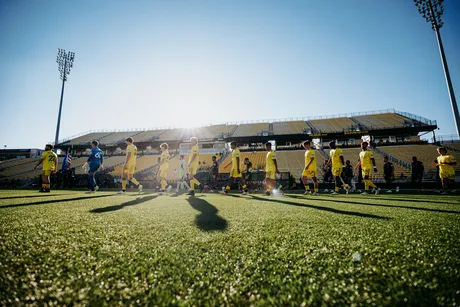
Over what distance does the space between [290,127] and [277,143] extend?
5.34m

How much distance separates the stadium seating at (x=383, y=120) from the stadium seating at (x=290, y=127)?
9.60 m

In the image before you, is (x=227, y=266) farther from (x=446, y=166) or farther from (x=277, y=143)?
(x=277, y=143)

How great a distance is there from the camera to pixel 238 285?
93 cm

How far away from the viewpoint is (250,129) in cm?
3762

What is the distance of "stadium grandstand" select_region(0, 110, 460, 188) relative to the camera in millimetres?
24859

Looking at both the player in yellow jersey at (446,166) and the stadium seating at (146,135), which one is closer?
the player in yellow jersey at (446,166)

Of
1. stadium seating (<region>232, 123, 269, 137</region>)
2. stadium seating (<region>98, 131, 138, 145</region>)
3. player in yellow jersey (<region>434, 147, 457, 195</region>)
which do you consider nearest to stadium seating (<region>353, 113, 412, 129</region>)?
stadium seating (<region>232, 123, 269, 137</region>)

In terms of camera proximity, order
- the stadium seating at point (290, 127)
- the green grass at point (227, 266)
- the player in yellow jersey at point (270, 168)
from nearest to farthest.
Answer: the green grass at point (227, 266) → the player in yellow jersey at point (270, 168) → the stadium seating at point (290, 127)

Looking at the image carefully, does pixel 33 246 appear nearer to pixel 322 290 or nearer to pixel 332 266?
pixel 322 290

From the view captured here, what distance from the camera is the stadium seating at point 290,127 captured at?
33822 millimetres

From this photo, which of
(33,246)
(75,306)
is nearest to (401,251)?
(75,306)

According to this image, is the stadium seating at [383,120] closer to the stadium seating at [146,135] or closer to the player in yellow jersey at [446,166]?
the player in yellow jersey at [446,166]

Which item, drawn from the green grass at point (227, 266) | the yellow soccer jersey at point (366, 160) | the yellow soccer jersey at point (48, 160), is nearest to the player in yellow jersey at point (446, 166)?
the yellow soccer jersey at point (366, 160)

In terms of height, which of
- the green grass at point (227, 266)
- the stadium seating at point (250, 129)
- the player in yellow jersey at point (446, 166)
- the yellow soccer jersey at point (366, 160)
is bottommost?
the player in yellow jersey at point (446, 166)
